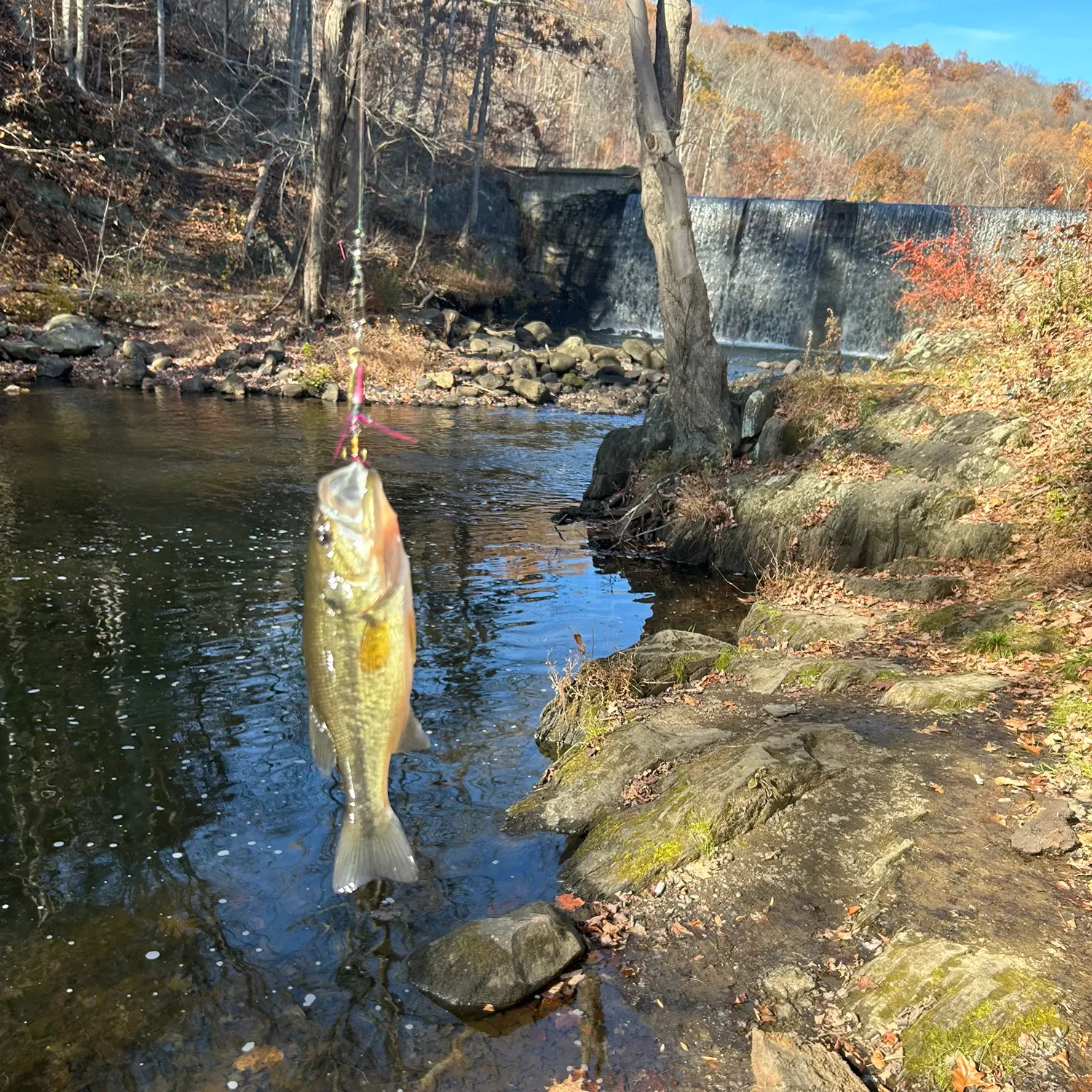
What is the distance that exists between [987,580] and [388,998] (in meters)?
7.66

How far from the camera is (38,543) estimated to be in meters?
12.3

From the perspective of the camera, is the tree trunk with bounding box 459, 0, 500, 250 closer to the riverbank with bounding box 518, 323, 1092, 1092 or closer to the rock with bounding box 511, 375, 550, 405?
the rock with bounding box 511, 375, 550, 405

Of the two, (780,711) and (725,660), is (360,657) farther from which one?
(725,660)

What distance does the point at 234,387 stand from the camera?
80.8ft

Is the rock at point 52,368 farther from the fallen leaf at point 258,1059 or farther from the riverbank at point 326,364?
the fallen leaf at point 258,1059

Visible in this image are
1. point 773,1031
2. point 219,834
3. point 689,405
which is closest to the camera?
point 773,1031

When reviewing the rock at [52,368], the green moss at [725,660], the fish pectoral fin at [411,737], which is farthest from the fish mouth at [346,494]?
the rock at [52,368]

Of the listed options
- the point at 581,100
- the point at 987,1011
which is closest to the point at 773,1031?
the point at 987,1011

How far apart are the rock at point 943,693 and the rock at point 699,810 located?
3.25 ft

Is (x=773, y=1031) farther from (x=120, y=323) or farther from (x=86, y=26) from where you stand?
(x=86, y=26)

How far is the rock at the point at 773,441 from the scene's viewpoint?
14.2 metres

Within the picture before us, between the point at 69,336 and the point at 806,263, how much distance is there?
2492cm

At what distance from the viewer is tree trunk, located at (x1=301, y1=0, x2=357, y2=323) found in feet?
85.6

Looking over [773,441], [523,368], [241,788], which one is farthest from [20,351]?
[241,788]
